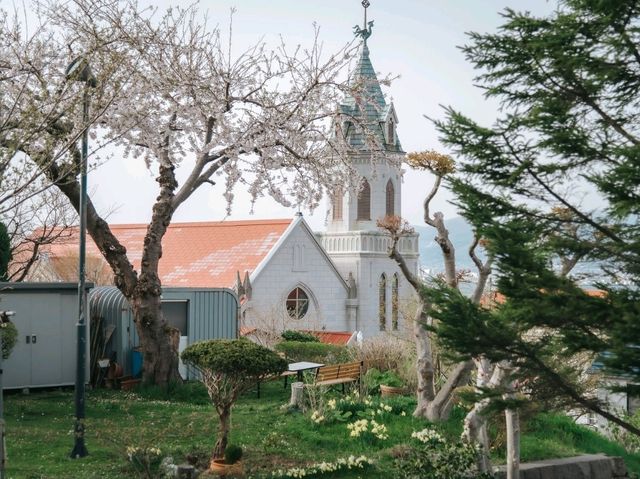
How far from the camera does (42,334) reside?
19578 millimetres

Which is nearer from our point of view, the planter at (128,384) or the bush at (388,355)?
the planter at (128,384)

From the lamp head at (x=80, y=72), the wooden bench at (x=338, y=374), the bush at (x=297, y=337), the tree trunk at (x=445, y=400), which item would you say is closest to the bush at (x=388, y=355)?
the wooden bench at (x=338, y=374)

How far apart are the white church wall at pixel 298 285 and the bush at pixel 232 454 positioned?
1892 cm

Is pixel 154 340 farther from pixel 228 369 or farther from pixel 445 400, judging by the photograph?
pixel 228 369

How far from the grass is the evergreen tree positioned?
4070 mm

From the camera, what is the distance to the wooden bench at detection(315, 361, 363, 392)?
18.2 meters

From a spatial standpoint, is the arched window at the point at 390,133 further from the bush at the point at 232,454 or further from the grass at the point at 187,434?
the bush at the point at 232,454

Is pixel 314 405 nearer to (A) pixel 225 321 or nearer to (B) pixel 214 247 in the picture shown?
(A) pixel 225 321

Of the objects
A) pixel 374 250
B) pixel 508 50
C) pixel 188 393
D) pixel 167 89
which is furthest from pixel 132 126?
pixel 374 250

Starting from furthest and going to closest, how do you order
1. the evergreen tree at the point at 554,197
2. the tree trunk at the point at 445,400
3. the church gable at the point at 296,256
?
the church gable at the point at 296,256 < the tree trunk at the point at 445,400 < the evergreen tree at the point at 554,197

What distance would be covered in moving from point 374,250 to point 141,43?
3192cm

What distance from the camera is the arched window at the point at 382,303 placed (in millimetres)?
49553

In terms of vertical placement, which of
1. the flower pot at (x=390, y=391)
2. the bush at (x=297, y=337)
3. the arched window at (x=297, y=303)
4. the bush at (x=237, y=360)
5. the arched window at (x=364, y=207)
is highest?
the arched window at (x=364, y=207)

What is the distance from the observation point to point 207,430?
15.0 metres
